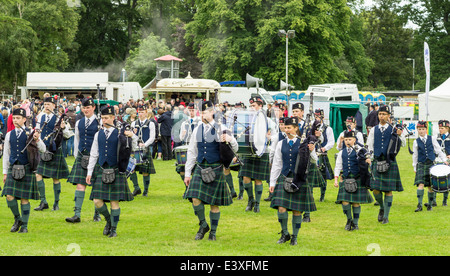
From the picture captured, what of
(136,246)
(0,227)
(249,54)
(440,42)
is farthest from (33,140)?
(440,42)

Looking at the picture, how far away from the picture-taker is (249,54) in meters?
37.8

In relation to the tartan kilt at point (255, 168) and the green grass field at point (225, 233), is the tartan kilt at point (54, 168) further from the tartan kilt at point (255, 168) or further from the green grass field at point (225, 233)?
the tartan kilt at point (255, 168)

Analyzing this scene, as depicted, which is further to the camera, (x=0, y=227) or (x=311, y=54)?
(x=311, y=54)

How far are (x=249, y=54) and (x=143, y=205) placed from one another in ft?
88.9

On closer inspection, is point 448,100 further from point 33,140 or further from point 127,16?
point 127,16

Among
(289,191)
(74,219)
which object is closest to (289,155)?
(289,191)

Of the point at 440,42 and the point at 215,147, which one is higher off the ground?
the point at 440,42

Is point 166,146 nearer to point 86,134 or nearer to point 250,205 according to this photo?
point 250,205

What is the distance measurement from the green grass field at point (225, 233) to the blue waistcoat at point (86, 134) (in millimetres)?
1104

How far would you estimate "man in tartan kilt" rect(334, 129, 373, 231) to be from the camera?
9008 mm

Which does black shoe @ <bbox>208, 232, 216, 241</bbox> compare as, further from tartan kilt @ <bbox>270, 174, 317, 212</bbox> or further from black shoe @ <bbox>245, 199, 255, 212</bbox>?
black shoe @ <bbox>245, 199, 255, 212</bbox>

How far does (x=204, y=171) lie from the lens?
8.09 meters

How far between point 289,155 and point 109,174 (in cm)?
226

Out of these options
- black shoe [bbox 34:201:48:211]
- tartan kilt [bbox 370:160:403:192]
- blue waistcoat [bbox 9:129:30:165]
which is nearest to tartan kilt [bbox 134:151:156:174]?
black shoe [bbox 34:201:48:211]
